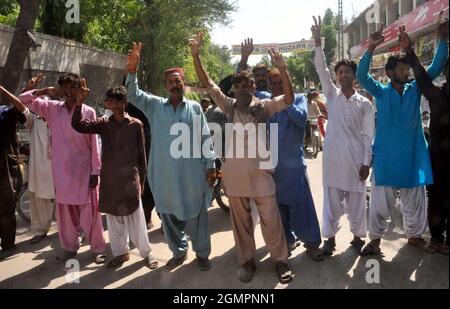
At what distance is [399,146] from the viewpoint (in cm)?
354

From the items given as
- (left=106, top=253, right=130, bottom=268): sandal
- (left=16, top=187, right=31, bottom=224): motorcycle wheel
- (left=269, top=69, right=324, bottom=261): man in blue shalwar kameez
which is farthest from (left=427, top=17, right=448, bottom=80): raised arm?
(left=16, top=187, right=31, bottom=224): motorcycle wheel

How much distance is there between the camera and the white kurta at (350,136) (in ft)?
11.9

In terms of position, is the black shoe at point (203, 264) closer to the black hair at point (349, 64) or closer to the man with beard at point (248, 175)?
the man with beard at point (248, 175)

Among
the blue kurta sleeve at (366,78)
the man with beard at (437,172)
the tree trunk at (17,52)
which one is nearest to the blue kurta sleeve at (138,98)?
the blue kurta sleeve at (366,78)

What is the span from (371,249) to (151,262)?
2.06 m

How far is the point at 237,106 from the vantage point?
11.1ft

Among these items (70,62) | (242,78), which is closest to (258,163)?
(242,78)

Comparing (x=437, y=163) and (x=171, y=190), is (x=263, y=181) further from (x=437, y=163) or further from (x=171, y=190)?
(x=437, y=163)

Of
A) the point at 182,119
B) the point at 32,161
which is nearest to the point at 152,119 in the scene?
the point at 182,119

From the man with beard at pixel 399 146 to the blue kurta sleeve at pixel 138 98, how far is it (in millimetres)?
1904

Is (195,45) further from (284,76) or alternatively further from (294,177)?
(294,177)

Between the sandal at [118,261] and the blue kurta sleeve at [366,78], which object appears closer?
the blue kurta sleeve at [366,78]

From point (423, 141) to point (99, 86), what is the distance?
11.9 metres

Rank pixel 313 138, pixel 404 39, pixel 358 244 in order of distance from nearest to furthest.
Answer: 1. pixel 404 39
2. pixel 358 244
3. pixel 313 138
